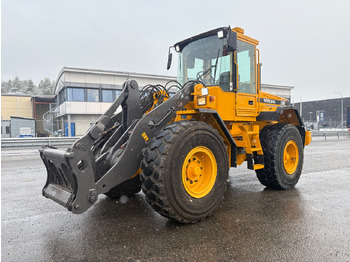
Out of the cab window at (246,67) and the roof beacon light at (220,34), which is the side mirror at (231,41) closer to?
the roof beacon light at (220,34)

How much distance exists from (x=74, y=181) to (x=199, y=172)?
1657mm

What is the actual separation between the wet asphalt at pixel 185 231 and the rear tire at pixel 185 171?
0.88 ft

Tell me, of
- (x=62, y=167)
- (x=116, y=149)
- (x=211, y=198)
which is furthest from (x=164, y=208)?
(x=62, y=167)

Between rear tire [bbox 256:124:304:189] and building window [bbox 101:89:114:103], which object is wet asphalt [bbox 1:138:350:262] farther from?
building window [bbox 101:89:114:103]

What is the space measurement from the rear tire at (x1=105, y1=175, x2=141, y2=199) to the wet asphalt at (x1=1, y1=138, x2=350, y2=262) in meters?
0.15

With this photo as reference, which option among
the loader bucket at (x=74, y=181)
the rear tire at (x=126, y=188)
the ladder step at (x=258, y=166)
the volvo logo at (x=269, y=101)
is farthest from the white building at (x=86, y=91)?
the loader bucket at (x=74, y=181)

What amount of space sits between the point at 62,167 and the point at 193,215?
177 centimetres

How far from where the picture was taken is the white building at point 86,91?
26.9 meters

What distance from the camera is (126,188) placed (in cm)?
467

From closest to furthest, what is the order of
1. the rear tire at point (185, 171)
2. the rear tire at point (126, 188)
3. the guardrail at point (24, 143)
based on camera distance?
1. the rear tire at point (185, 171)
2. the rear tire at point (126, 188)
3. the guardrail at point (24, 143)

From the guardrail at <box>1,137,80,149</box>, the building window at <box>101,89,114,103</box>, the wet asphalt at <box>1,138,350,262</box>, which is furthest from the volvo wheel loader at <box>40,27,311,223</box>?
the building window at <box>101,89,114,103</box>

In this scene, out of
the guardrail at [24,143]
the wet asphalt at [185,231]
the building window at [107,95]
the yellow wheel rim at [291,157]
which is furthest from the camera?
the building window at [107,95]

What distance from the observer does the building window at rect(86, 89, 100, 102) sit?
27.9m

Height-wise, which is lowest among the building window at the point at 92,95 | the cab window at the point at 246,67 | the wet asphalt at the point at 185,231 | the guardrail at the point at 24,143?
the wet asphalt at the point at 185,231
